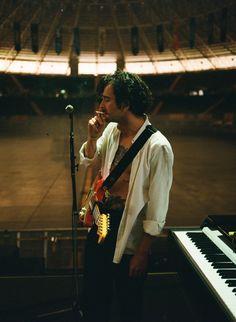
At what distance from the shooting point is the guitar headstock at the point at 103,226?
7.07 ft

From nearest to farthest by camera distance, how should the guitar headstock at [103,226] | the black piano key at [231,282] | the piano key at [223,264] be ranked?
the black piano key at [231,282], the piano key at [223,264], the guitar headstock at [103,226]

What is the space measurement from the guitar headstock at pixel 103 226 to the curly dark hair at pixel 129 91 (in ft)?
2.11

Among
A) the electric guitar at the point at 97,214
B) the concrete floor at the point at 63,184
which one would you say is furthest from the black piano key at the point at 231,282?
the concrete floor at the point at 63,184

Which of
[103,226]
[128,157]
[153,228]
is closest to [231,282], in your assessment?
[153,228]

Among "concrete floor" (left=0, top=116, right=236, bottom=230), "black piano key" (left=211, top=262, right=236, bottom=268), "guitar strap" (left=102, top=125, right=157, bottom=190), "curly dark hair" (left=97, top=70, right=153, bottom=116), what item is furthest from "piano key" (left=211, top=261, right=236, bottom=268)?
"concrete floor" (left=0, top=116, right=236, bottom=230)

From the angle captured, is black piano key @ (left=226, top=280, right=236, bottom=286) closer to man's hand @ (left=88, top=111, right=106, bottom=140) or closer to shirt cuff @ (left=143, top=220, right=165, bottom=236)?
shirt cuff @ (left=143, top=220, right=165, bottom=236)

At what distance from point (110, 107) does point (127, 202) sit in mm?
553

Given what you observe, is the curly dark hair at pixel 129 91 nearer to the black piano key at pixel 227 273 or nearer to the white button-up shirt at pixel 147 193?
the white button-up shirt at pixel 147 193

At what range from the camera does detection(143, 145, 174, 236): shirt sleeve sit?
2.07m

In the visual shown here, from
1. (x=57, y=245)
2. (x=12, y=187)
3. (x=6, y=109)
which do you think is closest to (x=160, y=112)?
(x=6, y=109)

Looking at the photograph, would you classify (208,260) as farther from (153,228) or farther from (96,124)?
(96,124)

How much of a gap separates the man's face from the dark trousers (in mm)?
633

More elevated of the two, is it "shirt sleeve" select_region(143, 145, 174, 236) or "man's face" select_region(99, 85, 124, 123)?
"man's face" select_region(99, 85, 124, 123)

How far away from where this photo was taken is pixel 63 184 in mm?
7734
